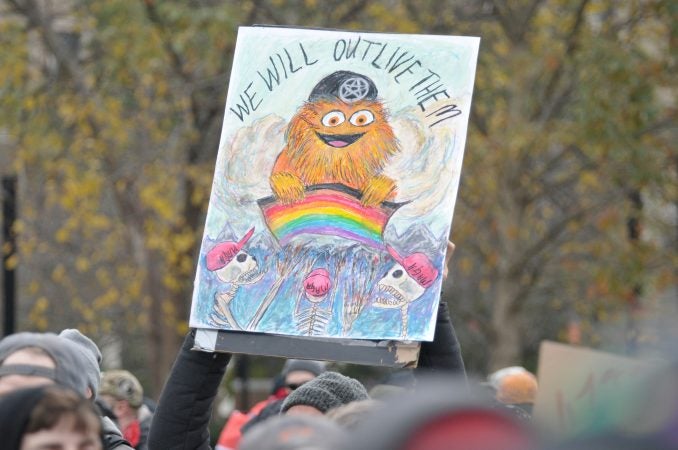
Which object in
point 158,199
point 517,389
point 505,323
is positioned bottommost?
point 505,323

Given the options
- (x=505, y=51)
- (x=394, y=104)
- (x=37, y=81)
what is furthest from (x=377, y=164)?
(x=505, y=51)

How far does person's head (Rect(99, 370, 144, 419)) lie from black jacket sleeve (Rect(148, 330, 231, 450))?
2815 mm

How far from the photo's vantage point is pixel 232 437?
7480mm

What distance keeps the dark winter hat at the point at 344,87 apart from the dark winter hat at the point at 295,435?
1.83 metres

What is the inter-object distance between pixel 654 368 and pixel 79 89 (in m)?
11.7

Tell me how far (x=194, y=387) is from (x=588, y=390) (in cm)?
177

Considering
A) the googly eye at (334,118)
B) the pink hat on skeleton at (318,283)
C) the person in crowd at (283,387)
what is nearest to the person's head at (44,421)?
the pink hat on skeleton at (318,283)

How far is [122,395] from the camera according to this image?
22.2ft

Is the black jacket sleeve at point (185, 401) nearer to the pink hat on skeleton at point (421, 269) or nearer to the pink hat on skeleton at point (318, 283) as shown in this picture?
the pink hat on skeleton at point (318, 283)

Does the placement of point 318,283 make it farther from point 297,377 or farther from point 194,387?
point 297,377

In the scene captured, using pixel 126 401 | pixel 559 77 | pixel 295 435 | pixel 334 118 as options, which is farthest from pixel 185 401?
pixel 559 77

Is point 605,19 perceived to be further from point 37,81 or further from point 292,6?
point 37,81

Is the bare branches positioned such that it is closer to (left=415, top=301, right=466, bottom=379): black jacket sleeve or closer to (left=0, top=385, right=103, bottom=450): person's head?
(left=415, top=301, right=466, bottom=379): black jacket sleeve

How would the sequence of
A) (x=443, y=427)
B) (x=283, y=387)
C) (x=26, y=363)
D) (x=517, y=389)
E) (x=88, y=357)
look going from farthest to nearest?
(x=283, y=387) → (x=517, y=389) → (x=88, y=357) → (x=26, y=363) → (x=443, y=427)
